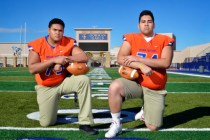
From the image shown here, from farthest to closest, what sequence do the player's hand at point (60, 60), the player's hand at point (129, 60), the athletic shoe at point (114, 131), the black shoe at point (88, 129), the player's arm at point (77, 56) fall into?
the player's arm at point (77, 56) < the player's hand at point (60, 60) < the player's hand at point (129, 60) < the black shoe at point (88, 129) < the athletic shoe at point (114, 131)

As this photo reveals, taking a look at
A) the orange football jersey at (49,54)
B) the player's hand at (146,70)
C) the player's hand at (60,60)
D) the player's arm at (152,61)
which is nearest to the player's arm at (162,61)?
the player's arm at (152,61)

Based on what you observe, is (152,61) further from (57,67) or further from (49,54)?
(49,54)

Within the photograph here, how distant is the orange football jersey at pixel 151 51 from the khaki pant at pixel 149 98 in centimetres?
8

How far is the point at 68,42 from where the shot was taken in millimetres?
4480

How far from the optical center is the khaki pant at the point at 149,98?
13.2ft

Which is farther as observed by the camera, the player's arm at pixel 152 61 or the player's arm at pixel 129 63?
the player's arm at pixel 152 61

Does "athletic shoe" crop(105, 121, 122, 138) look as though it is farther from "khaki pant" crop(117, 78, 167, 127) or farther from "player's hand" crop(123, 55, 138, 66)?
"player's hand" crop(123, 55, 138, 66)

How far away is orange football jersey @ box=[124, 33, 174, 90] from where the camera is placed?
4.15 meters

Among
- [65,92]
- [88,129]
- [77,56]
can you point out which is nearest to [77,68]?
[77,56]

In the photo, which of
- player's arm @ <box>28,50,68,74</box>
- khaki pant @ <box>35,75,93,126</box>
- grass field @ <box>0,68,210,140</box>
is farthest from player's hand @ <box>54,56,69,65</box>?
grass field @ <box>0,68,210,140</box>

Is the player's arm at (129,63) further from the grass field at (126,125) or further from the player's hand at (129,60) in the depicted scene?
the grass field at (126,125)

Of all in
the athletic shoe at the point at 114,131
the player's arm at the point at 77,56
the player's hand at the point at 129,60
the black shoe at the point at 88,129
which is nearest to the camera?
the athletic shoe at the point at 114,131

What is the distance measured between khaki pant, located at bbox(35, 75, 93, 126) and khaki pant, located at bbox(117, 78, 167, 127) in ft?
1.58

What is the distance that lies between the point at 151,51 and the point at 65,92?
1296mm
